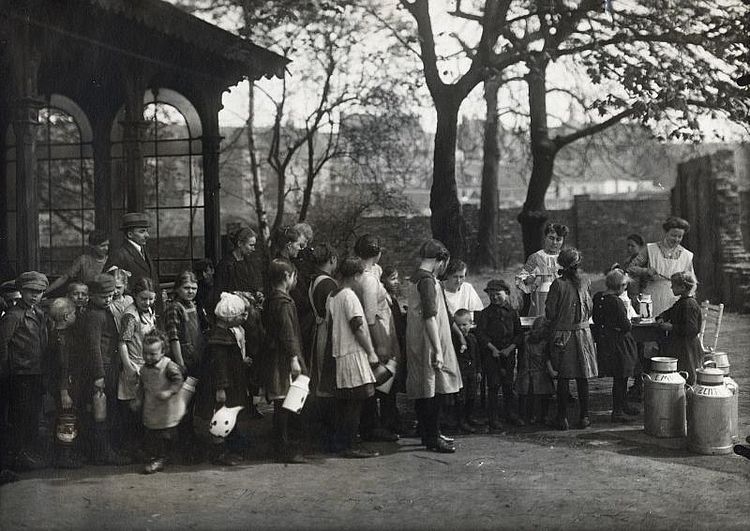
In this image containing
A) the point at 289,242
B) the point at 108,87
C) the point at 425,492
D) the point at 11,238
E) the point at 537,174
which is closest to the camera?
the point at 425,492

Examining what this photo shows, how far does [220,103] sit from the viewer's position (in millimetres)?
10664

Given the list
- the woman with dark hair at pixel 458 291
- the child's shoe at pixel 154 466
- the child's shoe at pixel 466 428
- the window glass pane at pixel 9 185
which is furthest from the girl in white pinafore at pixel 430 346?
the window glass pane at pixel 9 185

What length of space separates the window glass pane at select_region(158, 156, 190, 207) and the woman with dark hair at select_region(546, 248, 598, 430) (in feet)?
55.6

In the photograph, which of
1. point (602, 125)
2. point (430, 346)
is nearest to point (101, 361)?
point (430, 346)

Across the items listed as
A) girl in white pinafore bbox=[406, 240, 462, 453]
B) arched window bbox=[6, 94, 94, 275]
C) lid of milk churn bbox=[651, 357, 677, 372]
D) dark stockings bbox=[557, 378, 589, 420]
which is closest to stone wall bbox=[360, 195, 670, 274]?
arched window bbox=[6, 94, 94, 275]

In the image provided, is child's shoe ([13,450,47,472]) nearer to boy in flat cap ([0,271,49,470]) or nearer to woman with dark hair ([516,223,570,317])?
boy in flat cap ([0,271,49,470])

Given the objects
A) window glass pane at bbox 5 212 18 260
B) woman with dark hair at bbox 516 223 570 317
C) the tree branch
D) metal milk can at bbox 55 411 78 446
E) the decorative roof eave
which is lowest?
metal milk can at bbox 55 411 78 446

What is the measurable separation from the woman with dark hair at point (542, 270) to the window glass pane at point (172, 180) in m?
15.6

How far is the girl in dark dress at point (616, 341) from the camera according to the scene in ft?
23.4

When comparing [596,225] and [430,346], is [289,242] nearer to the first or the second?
[430,346]

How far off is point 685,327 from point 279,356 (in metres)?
3.44

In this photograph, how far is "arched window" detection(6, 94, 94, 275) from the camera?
35.9ft

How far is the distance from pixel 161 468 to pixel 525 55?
24.7 feet

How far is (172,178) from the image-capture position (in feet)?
78.3
